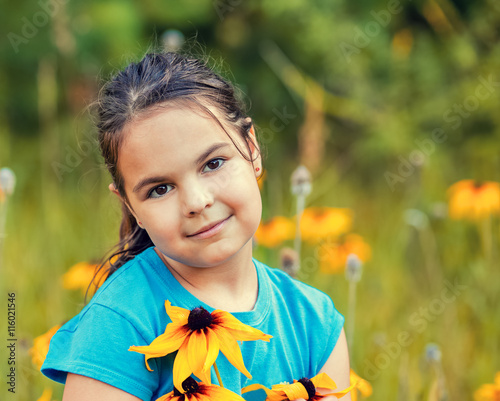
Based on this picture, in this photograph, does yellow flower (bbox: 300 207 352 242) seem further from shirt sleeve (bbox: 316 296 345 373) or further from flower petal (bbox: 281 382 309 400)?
flower petal (bbox: 281 382 309 400)

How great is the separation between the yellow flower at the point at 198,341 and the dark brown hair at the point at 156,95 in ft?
0.94

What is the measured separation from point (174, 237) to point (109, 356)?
0.72 feet

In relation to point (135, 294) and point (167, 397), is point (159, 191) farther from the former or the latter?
point (167, 397)

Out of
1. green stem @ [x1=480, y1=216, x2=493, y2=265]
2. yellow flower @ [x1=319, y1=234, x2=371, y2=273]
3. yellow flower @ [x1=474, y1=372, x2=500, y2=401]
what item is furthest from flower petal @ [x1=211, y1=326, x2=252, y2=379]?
green stem @ [x1=480, y1=216, x2=493, y2=265]

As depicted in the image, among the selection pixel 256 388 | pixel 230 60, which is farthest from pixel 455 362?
pixel 230 60

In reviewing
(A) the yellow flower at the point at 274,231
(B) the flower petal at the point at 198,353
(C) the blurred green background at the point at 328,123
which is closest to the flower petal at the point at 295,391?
(B) the flower petal at the point at 198,353

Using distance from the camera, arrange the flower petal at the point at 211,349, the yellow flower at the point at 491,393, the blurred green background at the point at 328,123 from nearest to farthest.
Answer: the flower petal at the point at 211,349, the yellow flower at the point at 491,393, the blurred green background at the point at 328,123

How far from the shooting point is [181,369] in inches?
39.0

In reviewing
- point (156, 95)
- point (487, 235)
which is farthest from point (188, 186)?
point (487, 235)

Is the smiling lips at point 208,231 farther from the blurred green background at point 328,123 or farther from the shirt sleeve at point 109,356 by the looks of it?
the blurred green background at point 328,123

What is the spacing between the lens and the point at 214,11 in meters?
3.50

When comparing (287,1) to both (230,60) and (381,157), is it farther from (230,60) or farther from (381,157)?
(381,157)

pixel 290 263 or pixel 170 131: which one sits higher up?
pixel 170 131

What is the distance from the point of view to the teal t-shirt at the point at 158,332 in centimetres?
107
